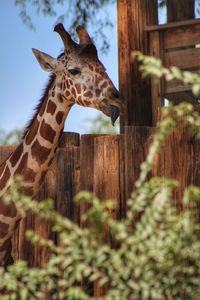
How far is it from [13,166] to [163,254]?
484cm

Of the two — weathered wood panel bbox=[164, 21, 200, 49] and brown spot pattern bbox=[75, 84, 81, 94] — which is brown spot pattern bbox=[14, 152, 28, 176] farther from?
weathered wood panel bbox=[164, 21, 200, 49]

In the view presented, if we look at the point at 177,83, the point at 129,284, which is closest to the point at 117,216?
the point at 177,83

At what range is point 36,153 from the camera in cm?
873

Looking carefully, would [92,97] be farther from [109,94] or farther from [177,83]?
[177,83]

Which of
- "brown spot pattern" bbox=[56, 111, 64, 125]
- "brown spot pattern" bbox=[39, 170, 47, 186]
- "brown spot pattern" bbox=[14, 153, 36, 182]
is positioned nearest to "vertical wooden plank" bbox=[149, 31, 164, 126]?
"brown spot pattern" bbox=[56, 111, 64, 125]

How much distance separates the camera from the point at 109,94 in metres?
8.52

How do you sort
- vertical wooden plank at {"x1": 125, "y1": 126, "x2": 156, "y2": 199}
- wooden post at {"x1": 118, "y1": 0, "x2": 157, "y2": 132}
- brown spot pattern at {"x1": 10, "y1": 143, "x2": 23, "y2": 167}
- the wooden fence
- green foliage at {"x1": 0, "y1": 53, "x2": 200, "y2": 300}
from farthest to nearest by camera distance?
wooden post at {"x1": 118, "y1": 0, "x2": 157, "y2": 132} < brown spot pattern at {"x1": 10, "y1": 143, "x2": 23, "y2": 167} < vertical wooden plank at {"x1": 125, "y1": 126, "x2": 156, "y2": 199} < the wooden fence < green foliage at {"x1": 0, "y1": 53, "x2": 200, "y2": 300}

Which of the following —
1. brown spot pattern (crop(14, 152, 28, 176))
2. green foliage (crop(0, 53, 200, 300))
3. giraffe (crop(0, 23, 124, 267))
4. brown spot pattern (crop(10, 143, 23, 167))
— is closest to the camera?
green foliage (crop(0, 53, 200, 300))

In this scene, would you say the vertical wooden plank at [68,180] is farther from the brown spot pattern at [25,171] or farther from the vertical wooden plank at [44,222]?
the brown spot pattern at [25,171]

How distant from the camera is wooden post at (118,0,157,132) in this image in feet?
31.1

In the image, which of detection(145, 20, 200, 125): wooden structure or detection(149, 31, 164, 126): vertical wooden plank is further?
detection(145, 20, 200, 125): wooden structure

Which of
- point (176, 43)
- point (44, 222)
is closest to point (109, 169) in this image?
point (44, 222)

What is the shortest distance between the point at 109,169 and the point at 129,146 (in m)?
0.38

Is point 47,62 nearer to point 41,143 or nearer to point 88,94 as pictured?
point 88,94
